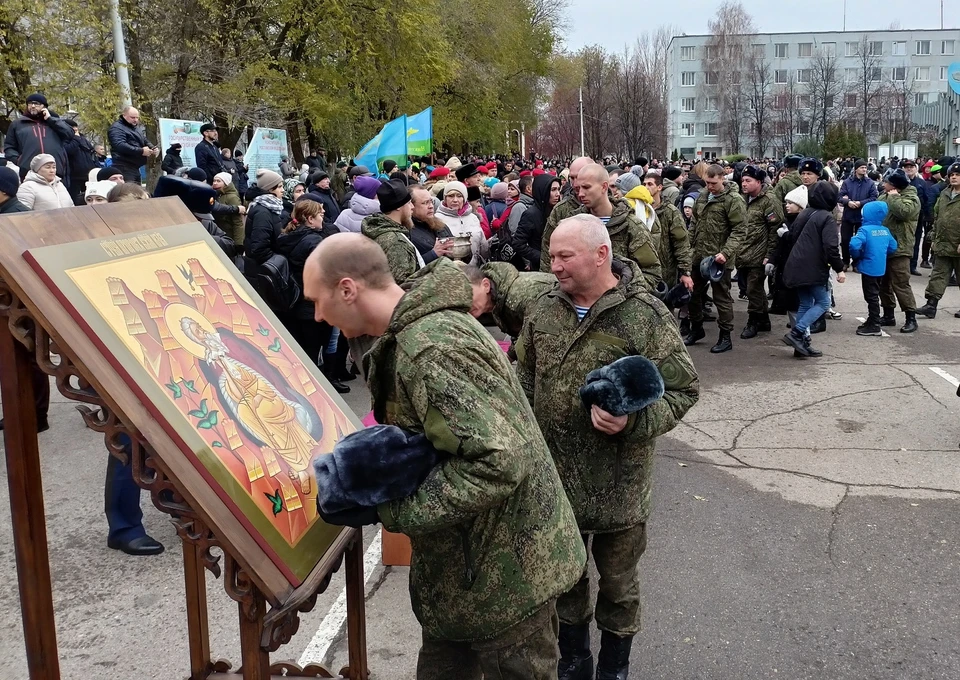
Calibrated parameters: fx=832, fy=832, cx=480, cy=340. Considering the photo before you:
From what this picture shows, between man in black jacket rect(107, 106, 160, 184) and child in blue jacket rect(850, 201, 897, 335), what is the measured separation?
9.24 meters

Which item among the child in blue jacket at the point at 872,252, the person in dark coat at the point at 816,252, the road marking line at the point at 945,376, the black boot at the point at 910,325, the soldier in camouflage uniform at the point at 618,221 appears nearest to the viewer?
the soldier in camouflage uniform at the point at 618,221

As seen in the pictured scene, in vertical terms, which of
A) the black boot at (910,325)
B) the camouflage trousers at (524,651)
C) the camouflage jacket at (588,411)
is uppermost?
the camouflage jacket at (588,411)

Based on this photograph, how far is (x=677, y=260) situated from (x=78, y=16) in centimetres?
1183

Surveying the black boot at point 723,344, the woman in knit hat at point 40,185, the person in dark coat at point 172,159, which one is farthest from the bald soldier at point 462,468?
the person in dark coat at point 172,159

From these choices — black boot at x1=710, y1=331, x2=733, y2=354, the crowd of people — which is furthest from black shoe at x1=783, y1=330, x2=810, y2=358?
the crowd of people

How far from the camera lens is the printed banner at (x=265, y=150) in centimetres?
1648

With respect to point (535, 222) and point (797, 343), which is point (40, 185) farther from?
point (797, 343)

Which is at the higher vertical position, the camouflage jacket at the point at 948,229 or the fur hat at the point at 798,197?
the fur hat at the point at 798,197

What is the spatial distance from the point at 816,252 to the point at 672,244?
1.56 meters

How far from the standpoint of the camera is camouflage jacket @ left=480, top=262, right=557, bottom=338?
12.9ft

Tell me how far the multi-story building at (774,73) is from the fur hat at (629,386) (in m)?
69.6

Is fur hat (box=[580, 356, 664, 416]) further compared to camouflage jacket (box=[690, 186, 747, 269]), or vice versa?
camouflage jacket (box=[690, 186, 747, 269])

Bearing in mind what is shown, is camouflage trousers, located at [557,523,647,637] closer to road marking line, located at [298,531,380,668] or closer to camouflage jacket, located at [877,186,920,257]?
road marking line, located at [298,531,380,668]

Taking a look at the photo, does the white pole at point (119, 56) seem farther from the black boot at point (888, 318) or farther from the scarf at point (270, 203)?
the black boot at point (888, 318)
